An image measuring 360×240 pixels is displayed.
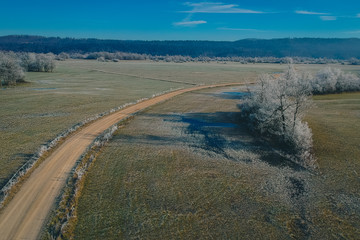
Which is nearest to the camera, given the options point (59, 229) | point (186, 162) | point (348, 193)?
point (59, 229)

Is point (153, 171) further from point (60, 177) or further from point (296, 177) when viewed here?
point (296, 177)

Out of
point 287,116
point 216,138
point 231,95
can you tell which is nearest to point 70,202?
point 216,138

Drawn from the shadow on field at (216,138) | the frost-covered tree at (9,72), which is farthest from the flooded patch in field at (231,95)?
the frost-covered tree at (9,72)

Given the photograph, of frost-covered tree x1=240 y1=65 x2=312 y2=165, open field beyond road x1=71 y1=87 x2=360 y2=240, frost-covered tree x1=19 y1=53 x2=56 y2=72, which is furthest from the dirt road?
frost-covered tree x1=19 y1=53 x2=56 y2=72

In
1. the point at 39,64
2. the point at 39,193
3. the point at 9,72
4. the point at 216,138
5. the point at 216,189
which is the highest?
the point at 39,64

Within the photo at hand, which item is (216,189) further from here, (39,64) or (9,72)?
(39,64)

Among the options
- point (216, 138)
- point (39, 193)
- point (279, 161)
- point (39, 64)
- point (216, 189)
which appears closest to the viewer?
point (39, 193)

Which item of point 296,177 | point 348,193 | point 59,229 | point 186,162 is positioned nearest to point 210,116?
point 186,162

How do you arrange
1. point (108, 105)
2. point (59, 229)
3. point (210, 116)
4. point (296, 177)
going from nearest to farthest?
point (59, 229) < point (296, 177) < point (210, 116) < point (108, 105)
